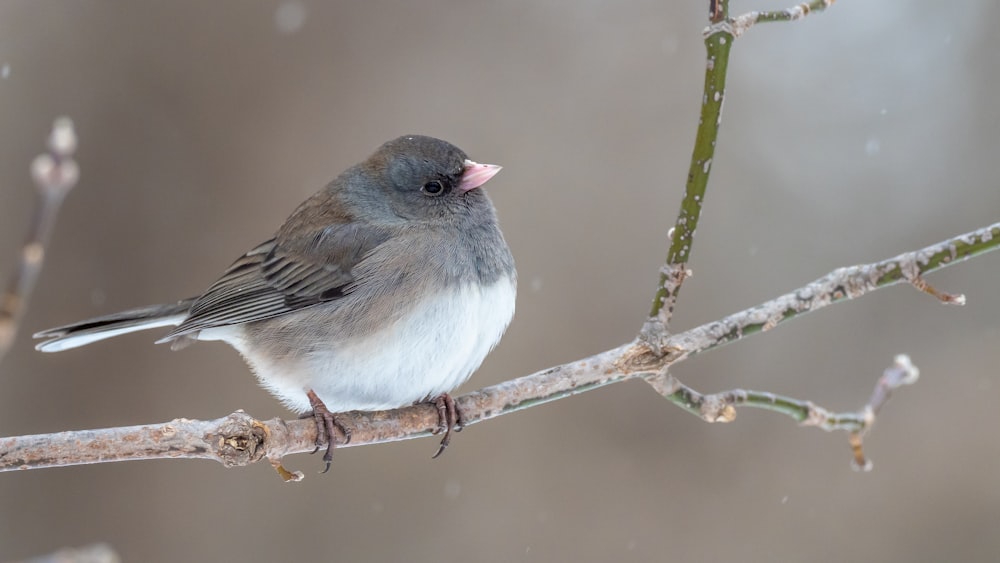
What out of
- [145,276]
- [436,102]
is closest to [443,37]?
[436,102]

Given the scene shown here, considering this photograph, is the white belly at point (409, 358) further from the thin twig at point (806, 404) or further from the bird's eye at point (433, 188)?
the thin twig at point (806, 404)

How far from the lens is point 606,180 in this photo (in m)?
4.68

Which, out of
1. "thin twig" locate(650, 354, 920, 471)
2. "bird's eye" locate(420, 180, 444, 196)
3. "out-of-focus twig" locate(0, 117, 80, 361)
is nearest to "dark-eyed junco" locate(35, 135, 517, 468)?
"bird's eye" locate(420, 180, 444, 196)

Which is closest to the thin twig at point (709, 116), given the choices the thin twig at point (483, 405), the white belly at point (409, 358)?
the thin twig at point (483, 405)

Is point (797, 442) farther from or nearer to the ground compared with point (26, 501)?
farther from the ground

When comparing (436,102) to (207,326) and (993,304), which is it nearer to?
(207,326)

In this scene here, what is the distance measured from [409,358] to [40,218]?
64.1 inches

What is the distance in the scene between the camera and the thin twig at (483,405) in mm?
1829

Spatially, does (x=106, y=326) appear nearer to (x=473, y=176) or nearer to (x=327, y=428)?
(x=327, y=428)

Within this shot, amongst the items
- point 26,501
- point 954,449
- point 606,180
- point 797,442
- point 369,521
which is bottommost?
point 26,501

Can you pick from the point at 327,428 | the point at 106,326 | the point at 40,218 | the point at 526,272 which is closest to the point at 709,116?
the point at 327,428

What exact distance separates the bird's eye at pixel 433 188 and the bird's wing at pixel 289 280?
0.20 meters

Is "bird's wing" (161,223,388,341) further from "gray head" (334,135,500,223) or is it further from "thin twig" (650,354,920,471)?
"thin twig" (650,354,920,471)

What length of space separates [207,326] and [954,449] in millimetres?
3463
